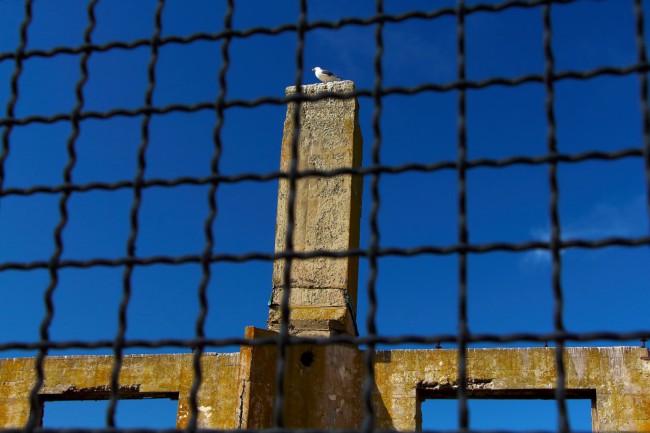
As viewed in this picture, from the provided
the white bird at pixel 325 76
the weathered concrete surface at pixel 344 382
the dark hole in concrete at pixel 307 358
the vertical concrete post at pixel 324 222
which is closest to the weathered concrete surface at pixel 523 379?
the weathered concrete surface at pixel 344 382

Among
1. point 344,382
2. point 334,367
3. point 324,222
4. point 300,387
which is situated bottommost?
point 300,387

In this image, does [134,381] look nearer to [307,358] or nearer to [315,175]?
[307,358]

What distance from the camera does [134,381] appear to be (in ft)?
31.9

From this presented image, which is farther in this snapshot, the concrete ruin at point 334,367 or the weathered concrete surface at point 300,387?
the concrete ruin at point 334,367

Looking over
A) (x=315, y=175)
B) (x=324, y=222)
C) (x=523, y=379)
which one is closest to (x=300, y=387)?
(x=324, y=222)

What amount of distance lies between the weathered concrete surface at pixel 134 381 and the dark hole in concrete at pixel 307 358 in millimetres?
2053

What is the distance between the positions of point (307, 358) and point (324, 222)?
1.65m

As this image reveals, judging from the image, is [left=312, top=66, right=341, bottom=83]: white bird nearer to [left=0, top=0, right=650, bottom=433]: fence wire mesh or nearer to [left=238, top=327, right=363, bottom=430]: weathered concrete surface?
[left=238, top=327, right=363, bottom=430]: weathered concrete surface

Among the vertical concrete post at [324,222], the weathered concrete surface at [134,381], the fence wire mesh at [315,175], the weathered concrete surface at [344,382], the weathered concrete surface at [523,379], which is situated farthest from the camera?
the weathered concrete surface at [134,381]

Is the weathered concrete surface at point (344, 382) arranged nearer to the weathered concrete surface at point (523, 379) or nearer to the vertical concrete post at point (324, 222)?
the weathered concrete surface at point (523, 379)

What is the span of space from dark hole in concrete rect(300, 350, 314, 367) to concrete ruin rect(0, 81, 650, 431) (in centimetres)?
1

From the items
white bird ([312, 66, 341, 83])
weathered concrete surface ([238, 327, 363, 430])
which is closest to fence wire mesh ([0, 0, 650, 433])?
weathered concrete surface ([238, 327, 363, 430])

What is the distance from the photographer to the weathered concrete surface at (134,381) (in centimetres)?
925

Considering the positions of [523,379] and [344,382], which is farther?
[523,379]
